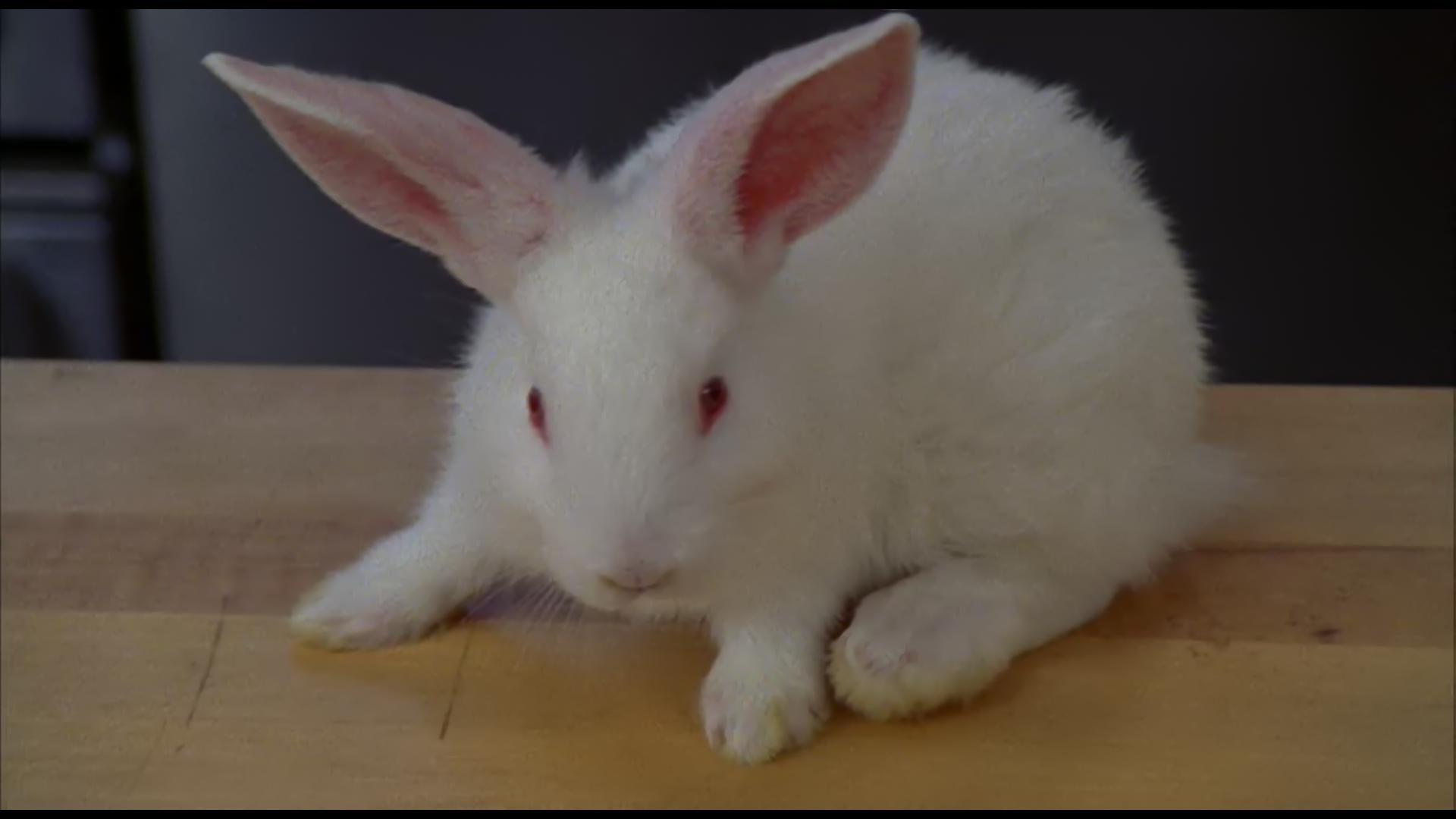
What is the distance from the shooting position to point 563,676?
1.15m

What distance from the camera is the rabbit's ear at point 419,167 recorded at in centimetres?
100

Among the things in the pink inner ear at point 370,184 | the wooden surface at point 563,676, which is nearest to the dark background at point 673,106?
the wooden surface at point 563,676

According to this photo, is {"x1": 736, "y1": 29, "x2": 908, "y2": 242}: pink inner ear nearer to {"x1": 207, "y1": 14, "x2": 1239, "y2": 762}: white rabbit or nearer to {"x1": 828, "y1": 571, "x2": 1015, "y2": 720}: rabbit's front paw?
{"x1": 207, "y1": 14, "x2": 1239, "y2": 762}: white rabbit

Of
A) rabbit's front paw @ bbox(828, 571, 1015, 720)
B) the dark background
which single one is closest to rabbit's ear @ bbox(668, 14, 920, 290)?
rabbit's front paw @ bbox(828, 571, 1015, 720)

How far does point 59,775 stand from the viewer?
3.47 feet

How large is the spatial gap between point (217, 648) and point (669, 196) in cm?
45

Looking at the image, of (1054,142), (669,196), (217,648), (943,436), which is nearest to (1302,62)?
(1054,142)

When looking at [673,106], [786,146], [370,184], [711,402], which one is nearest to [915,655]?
[711,402]

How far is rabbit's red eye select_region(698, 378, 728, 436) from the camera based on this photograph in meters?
0.99

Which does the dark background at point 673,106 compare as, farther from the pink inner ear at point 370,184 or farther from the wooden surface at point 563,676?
the pink inner ear at point 370,184

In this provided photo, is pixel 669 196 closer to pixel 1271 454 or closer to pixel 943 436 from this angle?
pixel 943 436

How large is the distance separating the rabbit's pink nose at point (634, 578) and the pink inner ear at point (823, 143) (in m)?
0.21

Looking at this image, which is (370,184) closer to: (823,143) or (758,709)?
(823,143)

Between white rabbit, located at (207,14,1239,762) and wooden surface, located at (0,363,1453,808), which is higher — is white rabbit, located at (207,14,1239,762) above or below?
above
